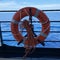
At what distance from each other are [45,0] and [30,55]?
13.5 m

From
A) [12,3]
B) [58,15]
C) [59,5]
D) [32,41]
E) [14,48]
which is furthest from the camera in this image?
[12,3]

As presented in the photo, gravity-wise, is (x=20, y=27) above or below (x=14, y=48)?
above

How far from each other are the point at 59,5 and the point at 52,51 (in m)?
11.5

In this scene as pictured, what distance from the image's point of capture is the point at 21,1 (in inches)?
724

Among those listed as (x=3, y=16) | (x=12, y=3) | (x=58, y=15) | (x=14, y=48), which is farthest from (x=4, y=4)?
(x=14, y=48)

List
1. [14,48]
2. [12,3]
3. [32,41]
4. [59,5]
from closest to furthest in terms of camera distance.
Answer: [32,41] < [14,48] < [59,5] < [12,3]

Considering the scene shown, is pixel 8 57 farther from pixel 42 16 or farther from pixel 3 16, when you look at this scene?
pixel 3 16

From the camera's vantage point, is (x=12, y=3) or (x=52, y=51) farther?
A: (x=12, y=3)

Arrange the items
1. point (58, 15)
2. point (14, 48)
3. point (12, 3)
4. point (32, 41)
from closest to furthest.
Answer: point (32, 41), point (14, 48), point (58, 15), point (12, 3)

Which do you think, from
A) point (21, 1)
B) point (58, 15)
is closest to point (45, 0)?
point (21, 1)

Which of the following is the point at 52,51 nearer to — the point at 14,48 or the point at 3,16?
the point at 14,48

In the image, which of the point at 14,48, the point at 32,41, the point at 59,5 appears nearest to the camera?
the point at 32,41

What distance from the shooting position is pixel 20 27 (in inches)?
202

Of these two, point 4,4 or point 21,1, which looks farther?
point 21,1
